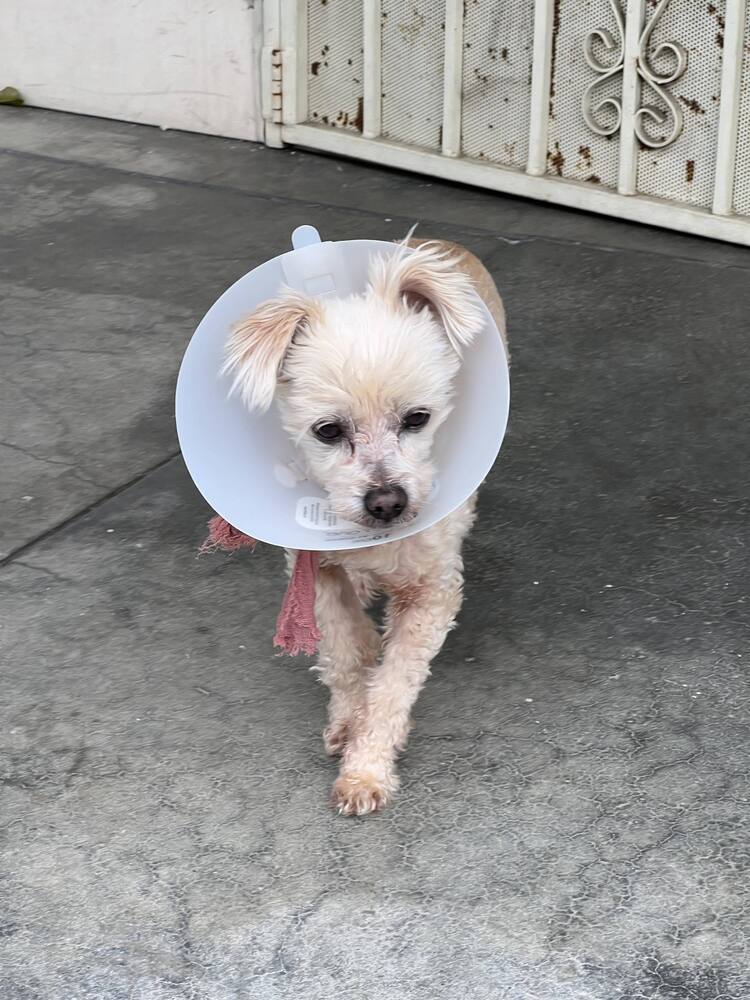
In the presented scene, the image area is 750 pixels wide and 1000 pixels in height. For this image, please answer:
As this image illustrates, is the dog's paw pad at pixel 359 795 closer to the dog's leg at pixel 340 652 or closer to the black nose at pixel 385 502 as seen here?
the dog's leg at pixel 340 652

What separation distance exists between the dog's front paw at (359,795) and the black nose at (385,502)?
24.9 inches

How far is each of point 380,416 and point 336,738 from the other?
877 mm

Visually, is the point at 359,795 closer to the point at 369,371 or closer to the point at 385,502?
the point at 385,502

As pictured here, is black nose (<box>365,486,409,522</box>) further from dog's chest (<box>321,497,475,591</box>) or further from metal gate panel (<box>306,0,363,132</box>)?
metal gate panel (<box>306,0,363,132</box>)

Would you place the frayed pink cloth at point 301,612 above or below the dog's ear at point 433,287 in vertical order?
below

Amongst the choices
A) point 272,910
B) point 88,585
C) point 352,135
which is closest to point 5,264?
point 352,135

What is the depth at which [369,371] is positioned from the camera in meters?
2.85

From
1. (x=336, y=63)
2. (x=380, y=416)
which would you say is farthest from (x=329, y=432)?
(x=336, y=63)

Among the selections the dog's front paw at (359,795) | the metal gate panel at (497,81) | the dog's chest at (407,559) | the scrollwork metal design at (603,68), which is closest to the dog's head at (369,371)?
the dog's chest at (407,559)

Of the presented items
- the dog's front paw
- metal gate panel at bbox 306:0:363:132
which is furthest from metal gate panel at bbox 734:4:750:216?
the dog's front paw

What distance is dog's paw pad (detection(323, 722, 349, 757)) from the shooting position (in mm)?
3342

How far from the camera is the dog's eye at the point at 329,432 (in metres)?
2.95

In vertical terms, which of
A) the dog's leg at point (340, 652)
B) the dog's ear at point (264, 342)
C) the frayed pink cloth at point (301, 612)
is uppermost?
the dog's ear at point (264, 342)

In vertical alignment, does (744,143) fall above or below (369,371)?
below
